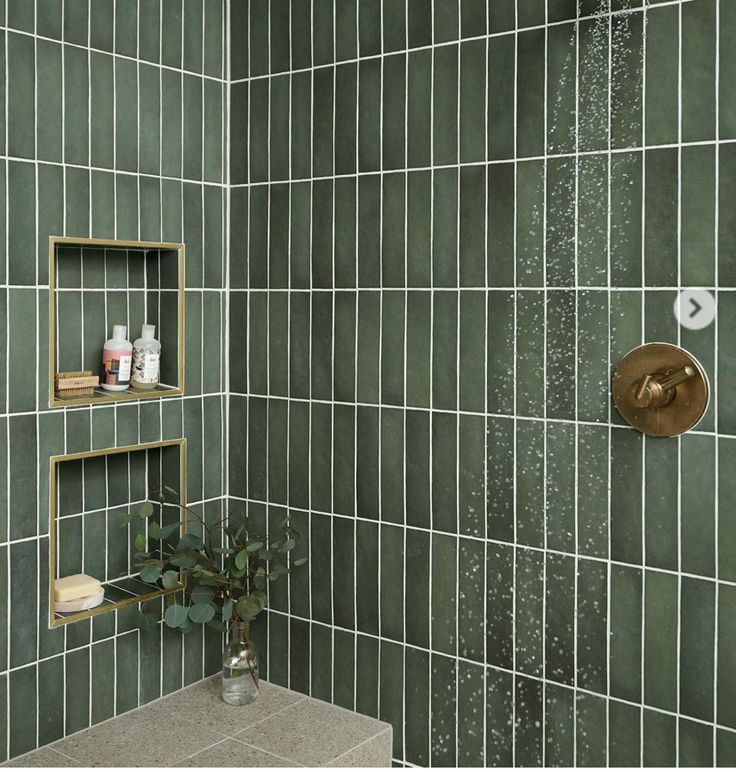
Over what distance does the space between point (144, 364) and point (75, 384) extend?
0.62ft

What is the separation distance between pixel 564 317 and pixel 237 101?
1.04m

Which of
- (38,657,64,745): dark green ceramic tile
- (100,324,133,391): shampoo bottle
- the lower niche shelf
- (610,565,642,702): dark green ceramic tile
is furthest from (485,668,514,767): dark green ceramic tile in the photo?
(100,324,133,391): shampoo bottle

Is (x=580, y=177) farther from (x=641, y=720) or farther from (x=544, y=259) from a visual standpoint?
(x=641, y=720)

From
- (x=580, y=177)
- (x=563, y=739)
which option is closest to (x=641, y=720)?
(x=563, y=739)

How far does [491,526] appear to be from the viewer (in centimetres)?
184

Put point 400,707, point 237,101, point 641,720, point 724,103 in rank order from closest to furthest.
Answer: point 724,103 < point 641,720 < point 400,707 < point 237,101

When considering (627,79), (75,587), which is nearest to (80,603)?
(75,587)

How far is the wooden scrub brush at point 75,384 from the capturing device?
6.33 feet

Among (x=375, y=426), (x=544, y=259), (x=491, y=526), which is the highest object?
(x=544, y=259)

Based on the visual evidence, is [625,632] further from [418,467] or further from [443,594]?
[418,467]

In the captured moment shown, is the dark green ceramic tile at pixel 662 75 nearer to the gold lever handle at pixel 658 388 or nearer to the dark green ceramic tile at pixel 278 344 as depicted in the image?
the gold lever handle at pixel 658 388

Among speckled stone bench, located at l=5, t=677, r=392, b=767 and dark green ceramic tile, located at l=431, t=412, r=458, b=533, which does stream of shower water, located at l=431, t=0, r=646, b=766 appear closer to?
dark green ceramic tile, located at l=431, t=412, r=458, b=533

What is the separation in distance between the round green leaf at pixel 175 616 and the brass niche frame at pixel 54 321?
0.48 metres

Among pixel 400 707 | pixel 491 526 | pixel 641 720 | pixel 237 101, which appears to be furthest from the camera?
pixel 237 101
